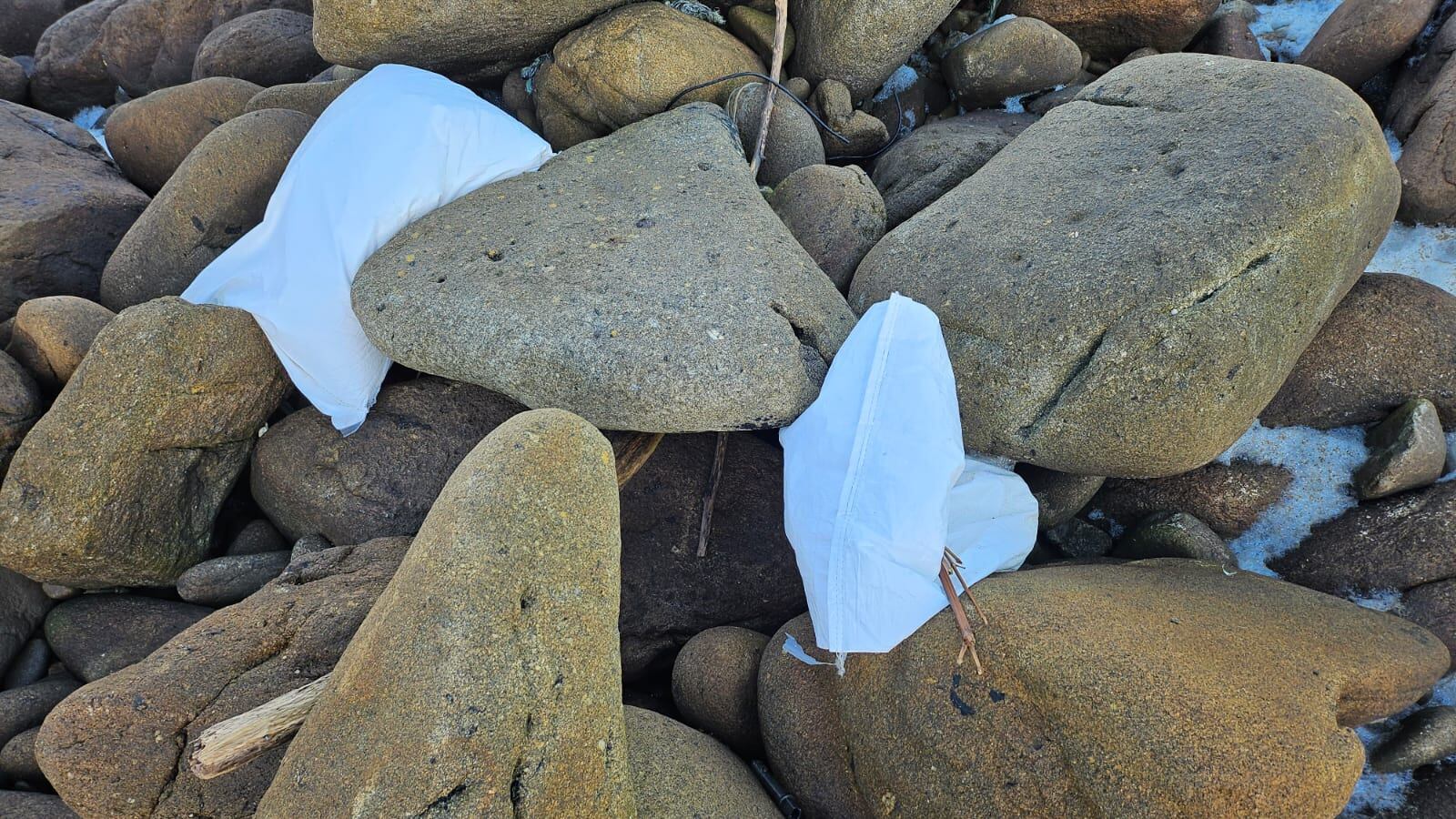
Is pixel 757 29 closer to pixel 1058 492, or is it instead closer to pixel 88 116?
pixel 1058 492

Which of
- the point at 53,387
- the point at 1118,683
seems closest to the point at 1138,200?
the point at 1118,683

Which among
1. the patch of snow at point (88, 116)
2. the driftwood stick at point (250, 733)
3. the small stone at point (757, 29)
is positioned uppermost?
the small stone at point (757, 29)

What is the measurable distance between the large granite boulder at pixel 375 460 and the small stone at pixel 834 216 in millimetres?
1225

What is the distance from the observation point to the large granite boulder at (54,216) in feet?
10.3

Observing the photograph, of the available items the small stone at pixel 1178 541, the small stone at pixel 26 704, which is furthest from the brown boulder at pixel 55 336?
the small stone at pixel 1178 541

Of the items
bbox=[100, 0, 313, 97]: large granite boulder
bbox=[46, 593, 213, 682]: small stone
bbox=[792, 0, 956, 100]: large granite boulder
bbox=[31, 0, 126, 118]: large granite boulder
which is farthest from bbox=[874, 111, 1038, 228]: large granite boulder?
bbox=[31, 0, 126, 118]: large granite boulder

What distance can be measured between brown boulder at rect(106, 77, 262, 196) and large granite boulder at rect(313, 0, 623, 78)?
780 millimetres

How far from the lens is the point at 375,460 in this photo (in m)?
2.61

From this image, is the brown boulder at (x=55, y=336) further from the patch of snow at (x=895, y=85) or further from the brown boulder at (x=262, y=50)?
the patch of snow at (x=895, y=85)

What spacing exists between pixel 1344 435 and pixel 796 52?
261cm

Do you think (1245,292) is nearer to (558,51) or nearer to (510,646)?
(510,646)

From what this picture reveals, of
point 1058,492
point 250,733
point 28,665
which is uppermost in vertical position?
point 250,733

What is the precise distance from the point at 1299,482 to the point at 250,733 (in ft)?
9.83

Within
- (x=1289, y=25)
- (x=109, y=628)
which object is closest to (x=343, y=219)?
(x=109, y=628)
